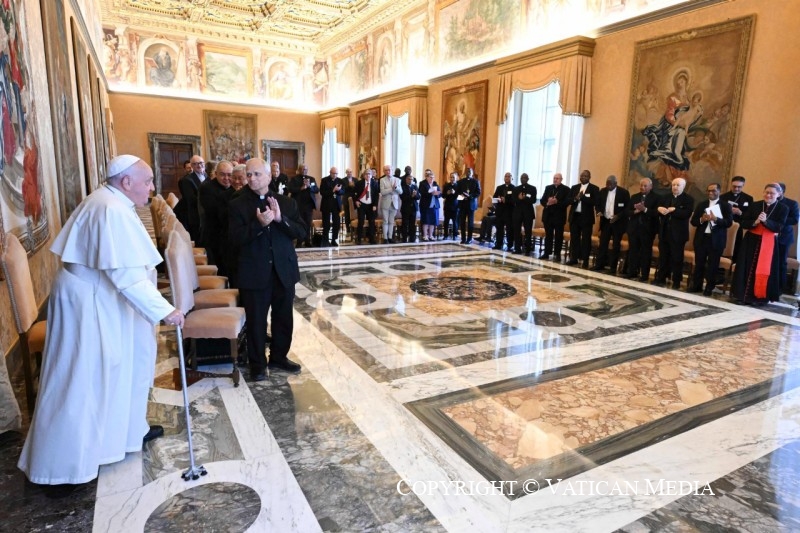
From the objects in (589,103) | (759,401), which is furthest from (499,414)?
(589,103)

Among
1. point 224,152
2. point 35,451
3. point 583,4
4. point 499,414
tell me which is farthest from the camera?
point 224,152

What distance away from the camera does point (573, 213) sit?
925 cm

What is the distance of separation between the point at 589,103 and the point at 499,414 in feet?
27.8

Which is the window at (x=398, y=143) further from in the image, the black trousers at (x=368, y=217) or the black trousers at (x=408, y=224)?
the black trousers at (x=368, y=217)

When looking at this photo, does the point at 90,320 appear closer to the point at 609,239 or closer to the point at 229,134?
the point at 609,239

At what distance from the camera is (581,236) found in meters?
9.49

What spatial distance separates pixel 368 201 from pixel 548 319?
6.96 meters

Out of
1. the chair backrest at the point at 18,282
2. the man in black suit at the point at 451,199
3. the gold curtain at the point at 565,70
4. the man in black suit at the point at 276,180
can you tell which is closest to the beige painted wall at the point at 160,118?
the man in black suit at the point at 276,180

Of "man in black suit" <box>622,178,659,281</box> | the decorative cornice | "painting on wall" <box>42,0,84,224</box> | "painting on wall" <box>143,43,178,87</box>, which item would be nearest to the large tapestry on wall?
"painting on wall" <box>42,0,84,224</box>

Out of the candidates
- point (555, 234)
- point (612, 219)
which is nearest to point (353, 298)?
point (612, 219)

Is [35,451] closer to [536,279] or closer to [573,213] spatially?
[536,279]

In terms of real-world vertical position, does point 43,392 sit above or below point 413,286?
above

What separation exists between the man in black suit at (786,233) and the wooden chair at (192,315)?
7.03 m

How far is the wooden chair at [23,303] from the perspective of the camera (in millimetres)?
2994
